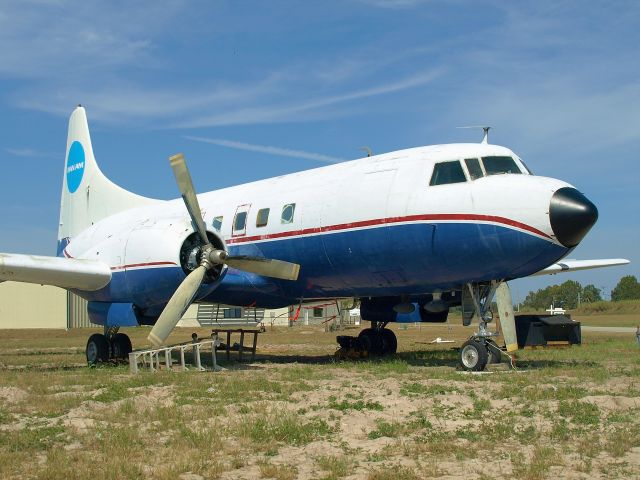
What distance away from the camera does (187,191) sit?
16.9m

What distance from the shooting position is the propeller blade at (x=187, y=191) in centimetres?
1645

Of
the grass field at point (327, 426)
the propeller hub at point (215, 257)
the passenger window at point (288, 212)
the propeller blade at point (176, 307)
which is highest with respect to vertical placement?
the passenger window at point (288, 212)

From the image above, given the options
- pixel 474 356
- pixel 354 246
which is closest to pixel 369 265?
pixel 354 246

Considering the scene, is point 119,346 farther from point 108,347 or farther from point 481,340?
point 481,340

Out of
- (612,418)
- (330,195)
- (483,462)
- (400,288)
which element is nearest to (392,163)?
(330,195)

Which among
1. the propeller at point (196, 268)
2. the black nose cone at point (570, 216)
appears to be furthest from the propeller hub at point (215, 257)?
the black nose cone at point (570, 216)

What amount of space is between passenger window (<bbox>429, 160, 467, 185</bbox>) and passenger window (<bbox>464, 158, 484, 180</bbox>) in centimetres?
15

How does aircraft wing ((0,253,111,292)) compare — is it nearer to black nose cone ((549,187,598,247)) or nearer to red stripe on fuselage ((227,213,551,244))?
red stripe on fuselage ((227,213,551,244))

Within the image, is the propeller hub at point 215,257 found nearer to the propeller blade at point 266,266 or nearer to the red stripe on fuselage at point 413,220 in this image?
the propeller blade at point 266,266

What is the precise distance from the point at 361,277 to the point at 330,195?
6.29 feet

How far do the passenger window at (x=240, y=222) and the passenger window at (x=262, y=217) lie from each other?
458 mm

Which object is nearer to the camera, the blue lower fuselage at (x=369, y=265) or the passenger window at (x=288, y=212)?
the blue lower fuselage at (x=369, y=265)

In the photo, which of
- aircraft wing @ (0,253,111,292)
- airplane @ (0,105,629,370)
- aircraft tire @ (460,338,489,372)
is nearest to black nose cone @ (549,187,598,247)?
airplane @ (0,105,629,370)

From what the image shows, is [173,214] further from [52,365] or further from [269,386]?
[269,386]
